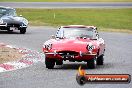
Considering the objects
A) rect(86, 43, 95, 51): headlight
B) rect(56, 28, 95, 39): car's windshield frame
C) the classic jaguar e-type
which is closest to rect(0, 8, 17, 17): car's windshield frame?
the classic jaguar e-type

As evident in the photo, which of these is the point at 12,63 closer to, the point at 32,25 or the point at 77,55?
the point at 77,55

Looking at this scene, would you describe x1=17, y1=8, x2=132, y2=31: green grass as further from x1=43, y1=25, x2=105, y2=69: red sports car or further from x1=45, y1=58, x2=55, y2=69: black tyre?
x1=45, y1=58, x2=55, y2=69: black tyre

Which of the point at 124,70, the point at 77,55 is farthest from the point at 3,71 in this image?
the point at 124,70

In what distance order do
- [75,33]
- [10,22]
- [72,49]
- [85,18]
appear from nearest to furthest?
[72,49]
[75,33]
[10,22]
[85,18]

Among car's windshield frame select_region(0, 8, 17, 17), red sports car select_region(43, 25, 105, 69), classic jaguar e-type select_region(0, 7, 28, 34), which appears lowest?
classic jaguar e-type select_region(0, 7, 28, 34)

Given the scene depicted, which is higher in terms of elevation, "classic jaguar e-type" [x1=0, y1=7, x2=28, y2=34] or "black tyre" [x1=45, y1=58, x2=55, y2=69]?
"black tyre" [x1=45, y1=58, x2=55, y2=69]

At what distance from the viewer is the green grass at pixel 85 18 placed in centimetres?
4365

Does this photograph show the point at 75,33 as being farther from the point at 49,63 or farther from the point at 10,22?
the point at 10,22

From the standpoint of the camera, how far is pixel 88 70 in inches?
548

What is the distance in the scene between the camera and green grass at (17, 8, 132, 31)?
4365 centimetres

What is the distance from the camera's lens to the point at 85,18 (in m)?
47.9

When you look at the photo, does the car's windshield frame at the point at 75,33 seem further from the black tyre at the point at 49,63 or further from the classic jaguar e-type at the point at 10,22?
the classic jaguar e-type at the point at 10,22

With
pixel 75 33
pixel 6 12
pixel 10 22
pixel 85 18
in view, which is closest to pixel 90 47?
pixel 75 33

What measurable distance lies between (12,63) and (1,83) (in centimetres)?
519
